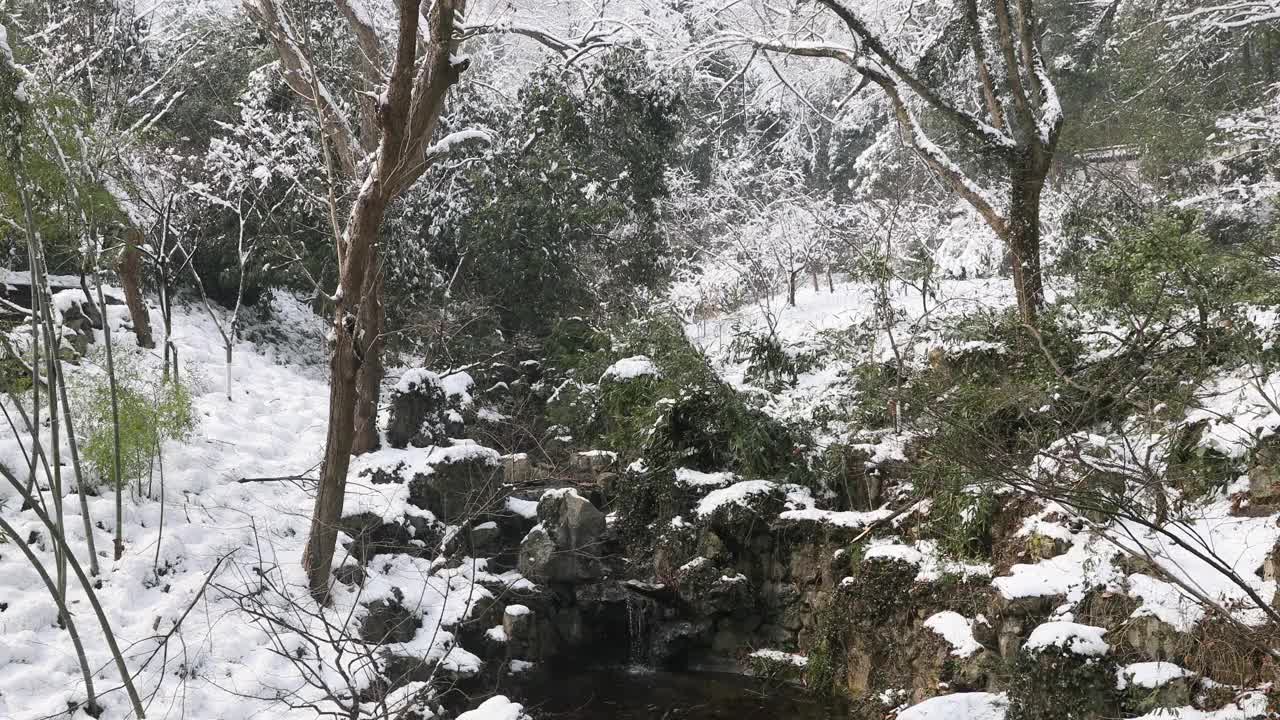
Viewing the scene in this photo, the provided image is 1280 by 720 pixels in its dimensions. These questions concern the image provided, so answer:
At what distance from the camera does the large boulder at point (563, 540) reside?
7.83 m

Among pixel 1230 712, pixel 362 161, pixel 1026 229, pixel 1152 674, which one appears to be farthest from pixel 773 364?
pixel 1230 712

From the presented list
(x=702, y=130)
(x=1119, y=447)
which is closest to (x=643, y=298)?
(x=702, y=130)

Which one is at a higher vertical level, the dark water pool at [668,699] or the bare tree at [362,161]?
the bare tree at [362,161]

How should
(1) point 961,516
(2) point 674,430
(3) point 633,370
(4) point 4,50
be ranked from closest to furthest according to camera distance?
(4) point 4,50 < (1) point 961,516 < (2) point 674,430 < (3) point 633,370

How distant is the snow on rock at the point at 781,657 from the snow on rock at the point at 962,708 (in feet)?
6.44

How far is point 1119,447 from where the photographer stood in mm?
6004

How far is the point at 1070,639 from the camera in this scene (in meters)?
4.88

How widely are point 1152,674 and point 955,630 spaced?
60.0 inches

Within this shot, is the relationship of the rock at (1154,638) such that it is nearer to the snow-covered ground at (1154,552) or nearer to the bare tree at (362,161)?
the snow-covered ground at (1154,552)

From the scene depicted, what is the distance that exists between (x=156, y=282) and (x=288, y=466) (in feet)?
13.9

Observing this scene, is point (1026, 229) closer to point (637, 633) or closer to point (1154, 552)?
point (1154, 552)

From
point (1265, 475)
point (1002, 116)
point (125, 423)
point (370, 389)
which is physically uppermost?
point (1002, 116)

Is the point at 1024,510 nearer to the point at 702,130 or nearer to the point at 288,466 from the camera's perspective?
the point at 288,466

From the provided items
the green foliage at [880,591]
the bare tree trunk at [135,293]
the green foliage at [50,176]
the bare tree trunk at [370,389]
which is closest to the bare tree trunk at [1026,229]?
the green foliage at [880,591]
